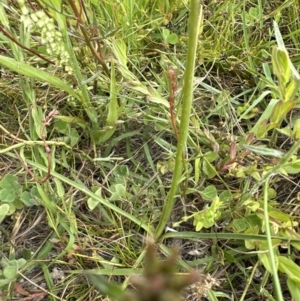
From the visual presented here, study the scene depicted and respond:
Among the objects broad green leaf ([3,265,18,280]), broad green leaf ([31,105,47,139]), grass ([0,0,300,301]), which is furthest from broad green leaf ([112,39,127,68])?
broad green leaf ([3,265,18,280])

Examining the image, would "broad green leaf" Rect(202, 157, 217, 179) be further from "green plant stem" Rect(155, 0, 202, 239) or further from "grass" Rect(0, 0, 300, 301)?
"green plant stem" Rect(155, 0, 202, 239)

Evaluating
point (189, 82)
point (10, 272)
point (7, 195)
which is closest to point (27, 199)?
point (7, 195)

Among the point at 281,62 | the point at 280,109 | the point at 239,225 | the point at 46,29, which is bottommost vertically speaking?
the point at 239,225

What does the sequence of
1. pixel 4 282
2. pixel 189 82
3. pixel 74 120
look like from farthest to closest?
pixel 74 120 < pixel 4 282 < pixel 189 82

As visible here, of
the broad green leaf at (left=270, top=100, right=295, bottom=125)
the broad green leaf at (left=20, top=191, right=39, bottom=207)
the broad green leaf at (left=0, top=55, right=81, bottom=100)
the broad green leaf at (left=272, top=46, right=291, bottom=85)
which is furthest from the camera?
the broad green leaf at (left=20, top=191, right=39, bottom=207)

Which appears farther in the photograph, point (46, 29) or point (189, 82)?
point (46, 29)

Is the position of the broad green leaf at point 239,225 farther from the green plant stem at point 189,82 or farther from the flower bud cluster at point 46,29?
the flower bud cluster at point 46,29

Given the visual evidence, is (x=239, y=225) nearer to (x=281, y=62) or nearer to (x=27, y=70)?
(x=281, y=62)

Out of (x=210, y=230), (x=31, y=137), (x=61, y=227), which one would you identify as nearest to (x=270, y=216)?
(x=210, y=230)

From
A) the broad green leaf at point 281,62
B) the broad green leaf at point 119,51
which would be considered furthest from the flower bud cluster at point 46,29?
the broad green leaf at point 281,62

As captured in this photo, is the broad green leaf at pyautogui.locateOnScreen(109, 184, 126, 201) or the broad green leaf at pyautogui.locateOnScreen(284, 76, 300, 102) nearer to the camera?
the broad green leaf at pyautogui.locateOnScreen(284, 76, 300, 102)
